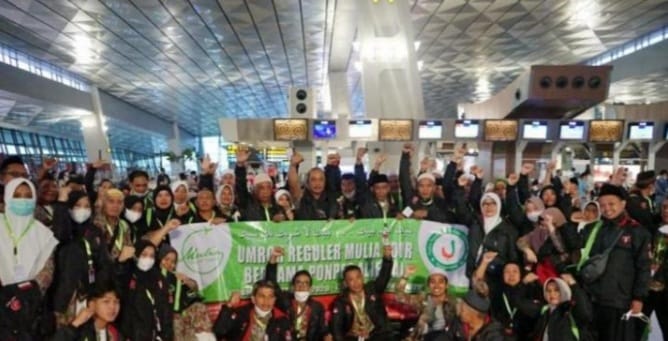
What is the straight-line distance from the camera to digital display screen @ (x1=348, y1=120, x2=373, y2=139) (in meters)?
12.4

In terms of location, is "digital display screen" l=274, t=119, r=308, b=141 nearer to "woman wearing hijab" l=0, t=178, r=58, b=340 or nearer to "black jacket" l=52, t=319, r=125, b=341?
"woman wearing hijab" l=0, t=178, r=58, b=340

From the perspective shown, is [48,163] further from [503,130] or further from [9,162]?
[503,130]

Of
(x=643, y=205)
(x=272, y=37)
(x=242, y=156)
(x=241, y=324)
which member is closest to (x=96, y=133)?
(x=272, y=37)

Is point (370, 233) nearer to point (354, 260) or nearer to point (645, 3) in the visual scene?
point (354, 260)

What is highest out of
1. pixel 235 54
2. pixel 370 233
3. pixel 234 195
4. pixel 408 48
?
pixel 235 54

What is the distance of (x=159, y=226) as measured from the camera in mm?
4020

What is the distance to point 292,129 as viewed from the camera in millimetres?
12938

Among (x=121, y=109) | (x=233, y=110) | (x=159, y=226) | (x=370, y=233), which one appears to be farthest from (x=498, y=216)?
(x=233, y=110)

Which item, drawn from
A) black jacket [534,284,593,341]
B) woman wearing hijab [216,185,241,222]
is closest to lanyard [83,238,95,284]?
woman wearing hijab [216,185,241,222]

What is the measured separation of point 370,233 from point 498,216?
1.28 m

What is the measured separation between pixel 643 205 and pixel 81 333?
18.6ft

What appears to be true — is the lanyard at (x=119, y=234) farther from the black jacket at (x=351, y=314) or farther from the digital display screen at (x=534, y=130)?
the digital display screen at (x=534, y=130)

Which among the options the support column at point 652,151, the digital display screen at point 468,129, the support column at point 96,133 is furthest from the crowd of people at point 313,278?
the support column at point 96,133

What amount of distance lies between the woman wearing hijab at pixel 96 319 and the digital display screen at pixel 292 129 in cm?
990
